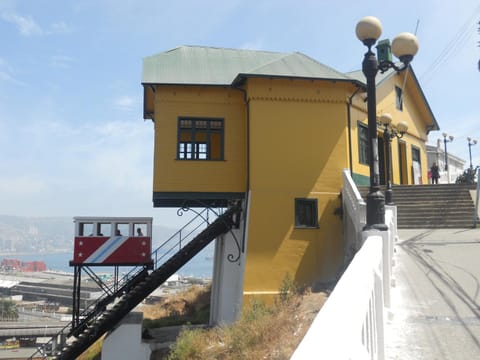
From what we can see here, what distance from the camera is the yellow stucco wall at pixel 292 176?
16406mm

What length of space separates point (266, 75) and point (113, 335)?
11680 millimetres

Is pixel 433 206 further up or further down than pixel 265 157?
further down

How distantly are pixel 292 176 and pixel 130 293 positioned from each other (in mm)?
7706

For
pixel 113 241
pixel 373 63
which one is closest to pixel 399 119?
pixel 373 63

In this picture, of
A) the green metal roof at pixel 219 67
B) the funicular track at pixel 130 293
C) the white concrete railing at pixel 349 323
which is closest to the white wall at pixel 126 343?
the funicular track at pixel 130 293

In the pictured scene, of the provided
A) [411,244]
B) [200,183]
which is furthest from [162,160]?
[411,244]

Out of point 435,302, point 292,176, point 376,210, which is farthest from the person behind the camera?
point 292,176

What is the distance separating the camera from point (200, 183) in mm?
17234

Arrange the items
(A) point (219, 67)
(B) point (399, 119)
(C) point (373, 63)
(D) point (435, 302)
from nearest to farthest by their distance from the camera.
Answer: (D) point (435, 302), (C) point (373, 63), (A) point (219, 67), (B) point (399, 119)

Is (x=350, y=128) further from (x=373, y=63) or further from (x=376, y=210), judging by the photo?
(x=376, y=210)

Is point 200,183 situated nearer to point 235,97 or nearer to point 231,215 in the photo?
point 231,215

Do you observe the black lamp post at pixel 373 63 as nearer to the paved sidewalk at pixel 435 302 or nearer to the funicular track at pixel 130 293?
the paved sidewalk at pixel 435 302

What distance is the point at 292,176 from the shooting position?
55.7ft

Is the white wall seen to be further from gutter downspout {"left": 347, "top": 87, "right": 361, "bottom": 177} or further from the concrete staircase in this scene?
gutter downspout {"left": 347, "top": 87, "right": 361, "bottom": 177}
